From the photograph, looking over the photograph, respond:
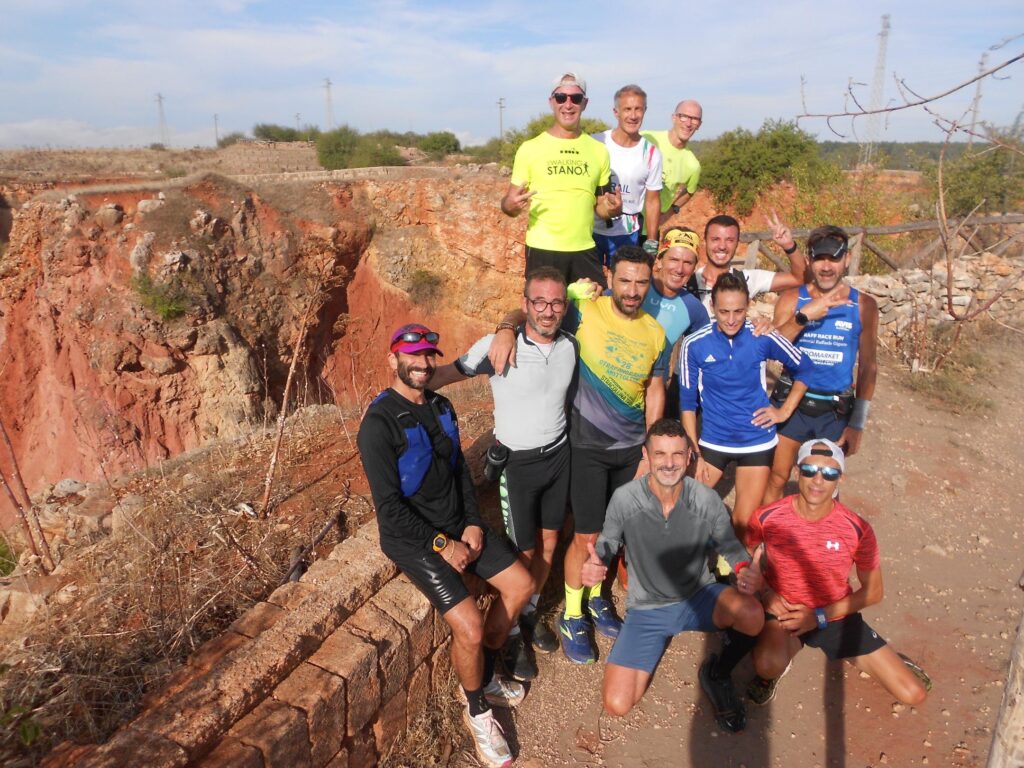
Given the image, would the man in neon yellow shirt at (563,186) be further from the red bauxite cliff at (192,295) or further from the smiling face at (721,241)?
the red bauxite cliff at (192,295)

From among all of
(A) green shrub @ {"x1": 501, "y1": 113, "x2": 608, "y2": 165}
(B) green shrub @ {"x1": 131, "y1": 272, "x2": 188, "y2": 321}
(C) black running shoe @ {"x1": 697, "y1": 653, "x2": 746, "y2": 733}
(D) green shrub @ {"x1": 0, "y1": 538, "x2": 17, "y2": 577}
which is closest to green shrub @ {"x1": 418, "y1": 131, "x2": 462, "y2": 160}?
(A) green shrub @ {"x1": 501, "y1": 113, "x2": 608, "y2": 165}

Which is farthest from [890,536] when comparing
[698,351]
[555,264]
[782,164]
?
[782,164]

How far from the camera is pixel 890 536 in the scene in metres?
5.37

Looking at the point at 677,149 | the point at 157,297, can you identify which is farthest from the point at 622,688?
the point at 157,297

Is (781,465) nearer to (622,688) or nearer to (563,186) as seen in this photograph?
(622,688)

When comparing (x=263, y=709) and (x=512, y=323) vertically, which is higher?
(x=512, y=323)

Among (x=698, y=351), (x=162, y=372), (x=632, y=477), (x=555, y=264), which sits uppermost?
(x=555, y=264)

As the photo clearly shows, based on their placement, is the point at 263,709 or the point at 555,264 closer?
the point at 263,709

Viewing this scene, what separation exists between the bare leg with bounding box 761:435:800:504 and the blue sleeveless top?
44 centimetres

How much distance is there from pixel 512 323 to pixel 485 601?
1824mm

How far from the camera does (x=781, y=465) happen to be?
14.9 ft

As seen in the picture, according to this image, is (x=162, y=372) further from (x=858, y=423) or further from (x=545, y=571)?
(x=858, y=423)

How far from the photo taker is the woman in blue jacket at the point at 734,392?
3.98 meters

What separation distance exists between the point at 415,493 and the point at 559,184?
261 centimetres
